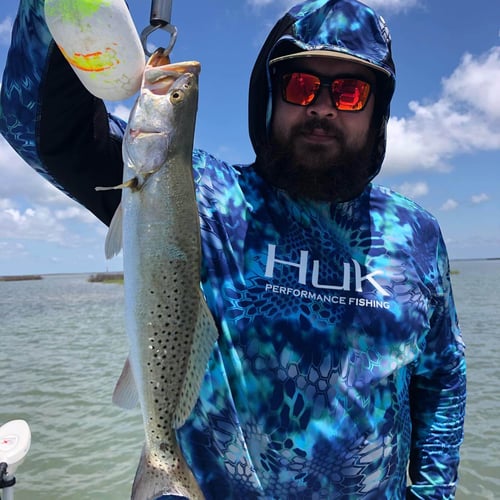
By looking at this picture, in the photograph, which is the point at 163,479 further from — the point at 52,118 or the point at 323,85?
the point at 323,85

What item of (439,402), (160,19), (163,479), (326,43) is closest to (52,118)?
(160,19)

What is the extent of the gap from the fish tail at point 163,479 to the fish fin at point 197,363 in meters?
0.16

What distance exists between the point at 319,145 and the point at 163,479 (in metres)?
1.76

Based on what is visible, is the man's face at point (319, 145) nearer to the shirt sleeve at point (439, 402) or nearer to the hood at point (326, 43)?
the hood at point (326, 43)

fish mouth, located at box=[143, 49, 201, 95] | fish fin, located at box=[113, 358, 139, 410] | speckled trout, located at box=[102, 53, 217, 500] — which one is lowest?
fish fin, located at box=[113, 358, 139, 410]

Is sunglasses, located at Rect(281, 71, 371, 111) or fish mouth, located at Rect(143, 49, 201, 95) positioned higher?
sunglasses, located at Rect(281, 71, 371, 111)

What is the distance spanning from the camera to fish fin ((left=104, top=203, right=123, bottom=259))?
199 cm

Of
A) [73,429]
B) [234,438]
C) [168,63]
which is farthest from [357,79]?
[73,429]

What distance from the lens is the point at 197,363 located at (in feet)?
6.57

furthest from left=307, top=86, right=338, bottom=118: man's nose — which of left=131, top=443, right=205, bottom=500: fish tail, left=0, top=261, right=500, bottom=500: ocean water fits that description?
left=0, top=261, right=500, bottom=500: ocean water

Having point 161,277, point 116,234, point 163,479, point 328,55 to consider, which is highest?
point 328,55

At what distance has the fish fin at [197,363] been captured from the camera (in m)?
1.99

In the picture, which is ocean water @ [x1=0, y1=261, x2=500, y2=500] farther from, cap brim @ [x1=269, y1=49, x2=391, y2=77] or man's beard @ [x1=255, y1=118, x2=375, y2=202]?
cap brim @ [x1=269, y1=49, x2=391, y2=77]

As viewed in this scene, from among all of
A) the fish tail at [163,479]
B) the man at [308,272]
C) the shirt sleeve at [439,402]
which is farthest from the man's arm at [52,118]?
the shirt sleeve at [439,402]
